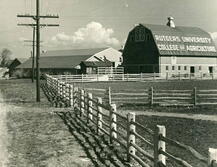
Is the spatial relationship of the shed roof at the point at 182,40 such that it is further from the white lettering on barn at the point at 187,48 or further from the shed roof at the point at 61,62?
the shed roof at the point at 61,62

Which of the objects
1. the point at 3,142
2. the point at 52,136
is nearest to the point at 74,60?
the point at 52,136

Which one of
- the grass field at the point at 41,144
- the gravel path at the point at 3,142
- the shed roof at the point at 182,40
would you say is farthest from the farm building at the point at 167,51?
the grass field at the point at 41,144

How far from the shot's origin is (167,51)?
60.2m

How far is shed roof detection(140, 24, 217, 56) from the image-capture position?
6041 cm

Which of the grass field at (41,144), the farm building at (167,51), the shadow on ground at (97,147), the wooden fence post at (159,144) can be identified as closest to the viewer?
the wooden fence post at (159,144)

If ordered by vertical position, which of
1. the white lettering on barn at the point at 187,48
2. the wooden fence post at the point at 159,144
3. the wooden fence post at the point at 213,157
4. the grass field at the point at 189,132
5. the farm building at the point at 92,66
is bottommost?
the grass field at the point at 189,132

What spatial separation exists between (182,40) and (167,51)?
5120 millimetres

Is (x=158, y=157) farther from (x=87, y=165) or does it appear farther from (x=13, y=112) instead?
(x=13, y=112)

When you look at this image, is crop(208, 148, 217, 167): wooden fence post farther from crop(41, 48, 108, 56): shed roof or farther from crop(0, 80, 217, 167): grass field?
crop(41, 48, 108, 56): shed roof

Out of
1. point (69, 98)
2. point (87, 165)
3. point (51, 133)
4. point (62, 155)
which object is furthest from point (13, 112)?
point (87, 165)

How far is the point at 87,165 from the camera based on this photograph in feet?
26.5

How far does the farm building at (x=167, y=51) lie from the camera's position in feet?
195

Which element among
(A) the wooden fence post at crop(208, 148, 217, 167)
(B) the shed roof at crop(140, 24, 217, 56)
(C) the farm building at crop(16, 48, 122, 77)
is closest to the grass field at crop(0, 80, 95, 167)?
(A) the wooden fence post at crop(208, 148, 217, 167)

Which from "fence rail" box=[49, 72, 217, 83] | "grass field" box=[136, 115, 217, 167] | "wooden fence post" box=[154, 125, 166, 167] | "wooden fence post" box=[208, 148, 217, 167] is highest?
"fence rail" box=[49, 72, 217, 83]
